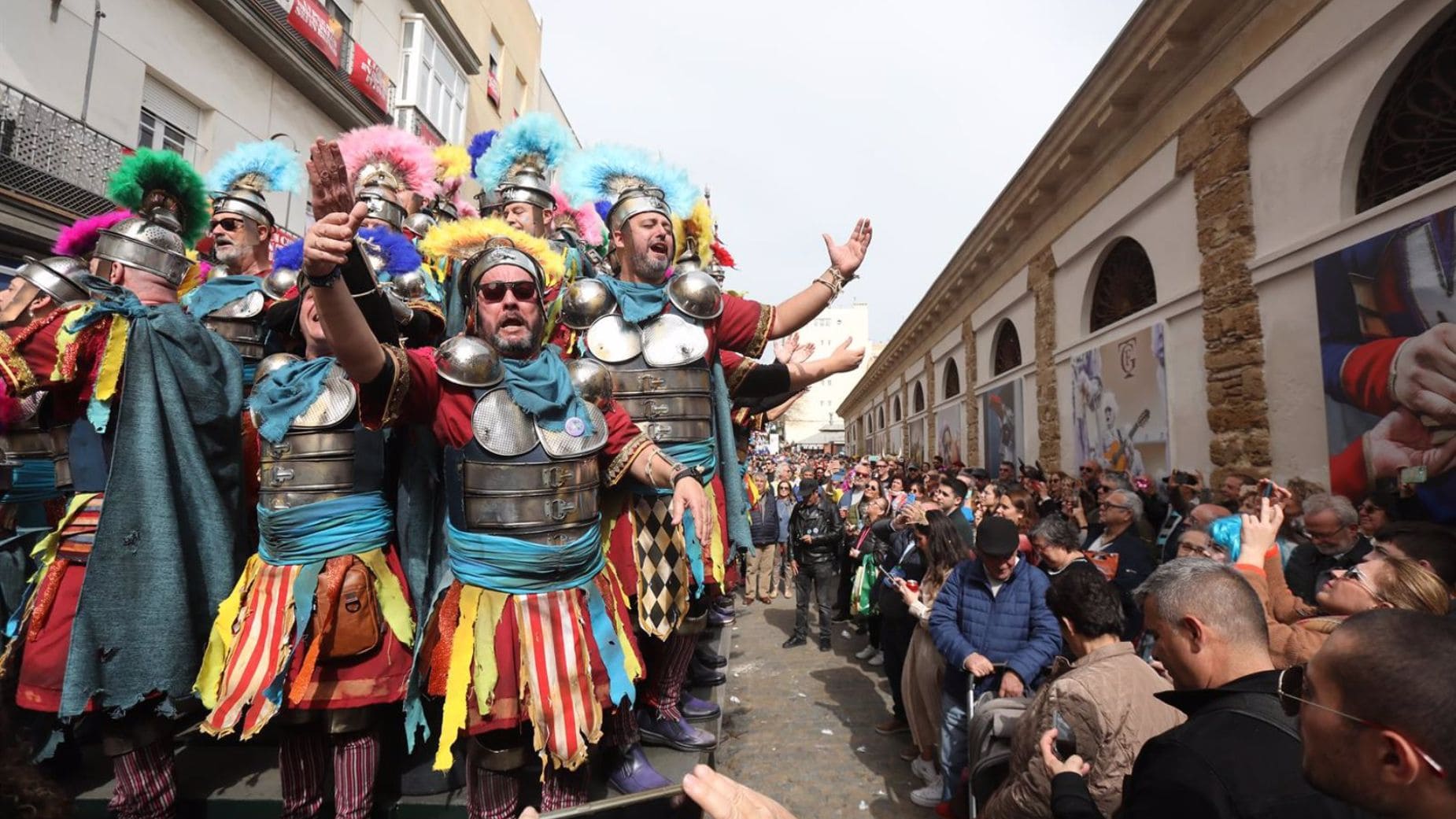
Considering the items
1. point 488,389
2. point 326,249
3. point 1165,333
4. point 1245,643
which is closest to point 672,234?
point 488,389

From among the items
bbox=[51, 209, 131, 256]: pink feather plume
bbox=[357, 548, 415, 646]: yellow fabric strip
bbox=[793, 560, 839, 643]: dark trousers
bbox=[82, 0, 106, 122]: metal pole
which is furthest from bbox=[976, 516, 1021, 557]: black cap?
bbox=[82, 0, 106, 122]: metal pole

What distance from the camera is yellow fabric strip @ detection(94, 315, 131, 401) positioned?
241cm

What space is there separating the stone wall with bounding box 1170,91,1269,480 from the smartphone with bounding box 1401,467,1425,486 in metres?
1.57

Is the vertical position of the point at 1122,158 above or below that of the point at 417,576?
above

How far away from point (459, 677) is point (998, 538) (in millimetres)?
2952

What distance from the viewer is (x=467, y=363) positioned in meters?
2.28

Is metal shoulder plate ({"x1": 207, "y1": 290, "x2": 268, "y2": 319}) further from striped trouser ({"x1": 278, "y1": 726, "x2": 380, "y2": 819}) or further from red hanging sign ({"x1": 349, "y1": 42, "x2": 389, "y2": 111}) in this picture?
red hanging sign ({"x1": 349, "y1": 42, "x2": 389, "y2": 111})

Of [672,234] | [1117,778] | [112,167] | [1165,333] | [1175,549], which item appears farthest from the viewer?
[112,167]

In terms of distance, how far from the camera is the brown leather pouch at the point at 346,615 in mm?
2307

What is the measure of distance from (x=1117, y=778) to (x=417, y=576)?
8.57 ft

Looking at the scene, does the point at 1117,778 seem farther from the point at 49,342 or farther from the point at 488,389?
the point at 49,342

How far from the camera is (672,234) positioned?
344 cm

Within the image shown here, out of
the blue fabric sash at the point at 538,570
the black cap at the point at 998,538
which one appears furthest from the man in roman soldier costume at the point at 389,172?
the black cap at the point at 998,538

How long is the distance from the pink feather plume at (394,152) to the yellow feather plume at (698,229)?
1.86 m
